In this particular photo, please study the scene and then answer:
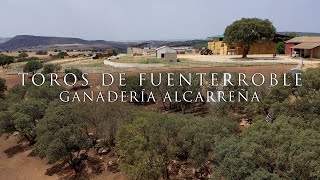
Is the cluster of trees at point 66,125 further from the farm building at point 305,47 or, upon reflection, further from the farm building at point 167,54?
the farm building at point 305,47

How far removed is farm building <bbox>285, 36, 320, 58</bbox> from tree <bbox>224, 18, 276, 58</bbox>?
460 centimetres

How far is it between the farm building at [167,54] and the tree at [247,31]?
864cm

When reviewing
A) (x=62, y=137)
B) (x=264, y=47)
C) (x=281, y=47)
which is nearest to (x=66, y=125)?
(x=62, y=137)

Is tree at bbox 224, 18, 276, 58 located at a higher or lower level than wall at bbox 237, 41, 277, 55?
higher

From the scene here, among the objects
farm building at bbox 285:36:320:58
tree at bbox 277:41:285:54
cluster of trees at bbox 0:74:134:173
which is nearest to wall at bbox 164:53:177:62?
farm building at bbox 285:36:320:58

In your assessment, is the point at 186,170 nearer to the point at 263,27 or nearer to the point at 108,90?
the point at 108,90

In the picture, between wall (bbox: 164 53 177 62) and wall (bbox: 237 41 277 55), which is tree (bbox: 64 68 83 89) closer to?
wall (bbox: 164 53 177 62)

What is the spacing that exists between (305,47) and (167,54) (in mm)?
20347

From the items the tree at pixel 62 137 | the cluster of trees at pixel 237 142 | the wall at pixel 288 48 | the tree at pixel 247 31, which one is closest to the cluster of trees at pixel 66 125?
the tree at pixel 62 137

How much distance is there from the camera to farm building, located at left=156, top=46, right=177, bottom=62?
54.3 metres

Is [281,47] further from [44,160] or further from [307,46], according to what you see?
[44,160]

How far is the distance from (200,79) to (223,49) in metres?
31.9

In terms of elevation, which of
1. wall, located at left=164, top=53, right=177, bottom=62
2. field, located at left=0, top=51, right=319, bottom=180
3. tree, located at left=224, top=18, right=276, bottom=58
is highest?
tree, located at left=224, top=18, right=276, bottom=58

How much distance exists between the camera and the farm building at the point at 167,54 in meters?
54.3
